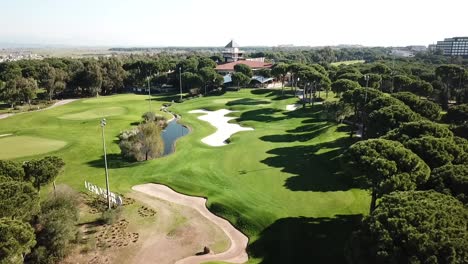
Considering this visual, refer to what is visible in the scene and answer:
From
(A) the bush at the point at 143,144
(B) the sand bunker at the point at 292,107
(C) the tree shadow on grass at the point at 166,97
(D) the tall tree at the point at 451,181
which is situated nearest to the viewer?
(D) the tall tree at the point at 451,181

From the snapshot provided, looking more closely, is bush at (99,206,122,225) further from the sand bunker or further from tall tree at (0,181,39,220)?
the sand bunker

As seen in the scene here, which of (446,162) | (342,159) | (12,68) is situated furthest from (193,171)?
(12,68)

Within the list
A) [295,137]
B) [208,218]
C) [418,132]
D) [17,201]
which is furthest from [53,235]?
[295,137]

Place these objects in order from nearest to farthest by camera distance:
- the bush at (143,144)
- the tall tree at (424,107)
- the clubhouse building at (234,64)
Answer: the bush at (143,144), the tall tree at (424,107), the clubhouse building at (234,64)

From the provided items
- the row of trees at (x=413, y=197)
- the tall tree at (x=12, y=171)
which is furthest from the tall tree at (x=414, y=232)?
the tall tree at (x=12, y=171)

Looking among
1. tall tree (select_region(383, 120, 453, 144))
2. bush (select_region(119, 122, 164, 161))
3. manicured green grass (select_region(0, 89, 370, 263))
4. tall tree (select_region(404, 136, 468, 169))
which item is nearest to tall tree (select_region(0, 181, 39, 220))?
manicured green grass (select_region(0, 89, 370, 263))

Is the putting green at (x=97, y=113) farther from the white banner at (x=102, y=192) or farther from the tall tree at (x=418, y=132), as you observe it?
the tall tree at (x=418, y=132)
